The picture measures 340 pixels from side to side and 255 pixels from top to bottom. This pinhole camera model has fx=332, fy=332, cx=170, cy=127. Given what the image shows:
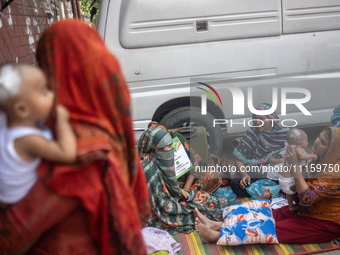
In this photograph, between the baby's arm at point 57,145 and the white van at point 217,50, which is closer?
the baby's arm at point 57,145

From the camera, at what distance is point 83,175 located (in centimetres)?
101

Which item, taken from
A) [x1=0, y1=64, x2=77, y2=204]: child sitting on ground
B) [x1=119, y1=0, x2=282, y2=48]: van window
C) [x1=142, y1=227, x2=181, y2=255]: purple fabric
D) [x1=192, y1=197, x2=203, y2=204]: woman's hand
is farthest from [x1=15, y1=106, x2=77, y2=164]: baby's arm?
[x1=119, y1=0, x2=282, y2=48]: van window

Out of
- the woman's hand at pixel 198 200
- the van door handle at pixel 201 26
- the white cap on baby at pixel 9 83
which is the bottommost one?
the woman's hand at pixel 198 200

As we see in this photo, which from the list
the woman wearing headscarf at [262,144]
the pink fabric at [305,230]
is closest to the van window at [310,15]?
the woman wearing headscarf at [262,144]

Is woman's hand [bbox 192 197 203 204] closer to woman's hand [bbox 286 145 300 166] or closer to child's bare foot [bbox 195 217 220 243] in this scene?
child's bare foot [bbox 195 217 220 243]

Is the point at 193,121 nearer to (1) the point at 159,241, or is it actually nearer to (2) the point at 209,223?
(2) the point at 209,223

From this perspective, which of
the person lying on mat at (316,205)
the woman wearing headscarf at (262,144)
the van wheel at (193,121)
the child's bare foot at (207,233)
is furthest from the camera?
the van wheel at (193,121)

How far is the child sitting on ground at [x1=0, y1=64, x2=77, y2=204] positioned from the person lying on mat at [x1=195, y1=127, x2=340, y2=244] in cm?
185

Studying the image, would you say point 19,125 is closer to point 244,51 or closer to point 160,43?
point 160,43

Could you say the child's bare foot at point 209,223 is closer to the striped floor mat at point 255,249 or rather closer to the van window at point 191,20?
the striped floor mat at point 255,249

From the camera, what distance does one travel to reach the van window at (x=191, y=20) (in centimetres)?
369

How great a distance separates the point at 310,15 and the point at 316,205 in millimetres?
2413

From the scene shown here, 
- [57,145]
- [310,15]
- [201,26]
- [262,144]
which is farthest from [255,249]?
[310,15]

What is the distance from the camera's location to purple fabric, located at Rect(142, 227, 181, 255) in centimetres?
243
